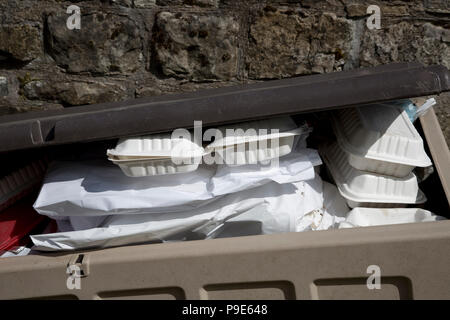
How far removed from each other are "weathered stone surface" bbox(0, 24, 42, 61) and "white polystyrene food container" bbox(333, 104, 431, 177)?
993 millimetres

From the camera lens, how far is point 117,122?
89 cm

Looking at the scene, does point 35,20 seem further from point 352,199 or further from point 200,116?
point 352,199

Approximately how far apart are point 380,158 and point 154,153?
21.9 inches

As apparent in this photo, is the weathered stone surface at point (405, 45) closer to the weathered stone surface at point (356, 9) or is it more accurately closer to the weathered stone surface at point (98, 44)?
the weathered stone surface at point (356, 9)

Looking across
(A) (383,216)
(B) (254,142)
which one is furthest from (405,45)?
(B) (254,142)

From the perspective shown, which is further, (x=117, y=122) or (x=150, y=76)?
(x=150, y=76)

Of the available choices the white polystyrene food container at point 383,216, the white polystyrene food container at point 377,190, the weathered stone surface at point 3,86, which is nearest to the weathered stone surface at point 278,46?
the white polystyrene food container at point 377,190

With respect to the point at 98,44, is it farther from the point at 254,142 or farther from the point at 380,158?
the point at 380,158

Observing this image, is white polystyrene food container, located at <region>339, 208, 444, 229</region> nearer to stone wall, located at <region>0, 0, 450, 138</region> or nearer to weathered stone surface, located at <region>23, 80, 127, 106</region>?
stone wall, located at <region>0, 0, 450, 138</region>

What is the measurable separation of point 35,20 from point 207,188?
784 millimetres

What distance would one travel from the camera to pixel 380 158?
102 cm

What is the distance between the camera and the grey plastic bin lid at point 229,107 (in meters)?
0.87

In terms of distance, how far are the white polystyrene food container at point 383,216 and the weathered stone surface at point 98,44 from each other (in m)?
0.82
